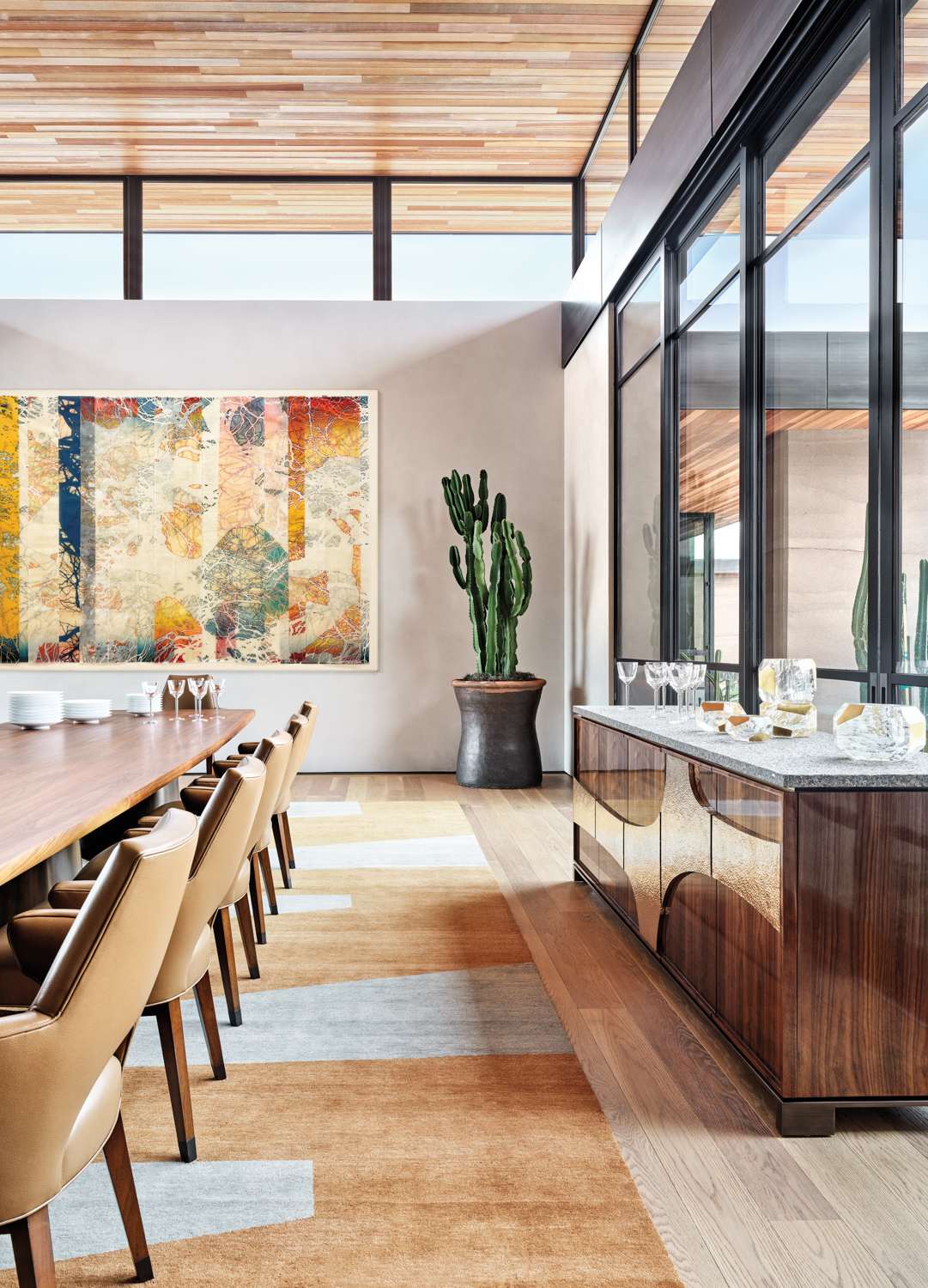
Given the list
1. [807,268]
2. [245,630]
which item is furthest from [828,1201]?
[245,630]

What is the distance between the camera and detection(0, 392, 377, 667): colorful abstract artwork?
24.2 feet

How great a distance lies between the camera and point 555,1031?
261 cm

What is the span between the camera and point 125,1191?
1.53 meters

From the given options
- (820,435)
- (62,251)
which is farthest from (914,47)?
(62,251)

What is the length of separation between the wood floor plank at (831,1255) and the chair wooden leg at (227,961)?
1470 mm

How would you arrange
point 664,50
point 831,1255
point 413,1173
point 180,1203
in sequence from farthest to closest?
point 664,50 → point 413,1173 → point 180,1203 → point 831,1255

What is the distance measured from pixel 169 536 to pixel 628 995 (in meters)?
5.65

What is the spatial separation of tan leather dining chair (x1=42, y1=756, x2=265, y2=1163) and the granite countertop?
1.15 metres

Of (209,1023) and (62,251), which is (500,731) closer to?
(209,1023)

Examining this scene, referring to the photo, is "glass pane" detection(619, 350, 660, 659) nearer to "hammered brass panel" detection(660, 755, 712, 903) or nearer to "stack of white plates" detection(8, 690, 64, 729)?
"hammered brass panel" detection(660, 755, 712, 903)

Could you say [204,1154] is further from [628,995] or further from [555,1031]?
[628,995]

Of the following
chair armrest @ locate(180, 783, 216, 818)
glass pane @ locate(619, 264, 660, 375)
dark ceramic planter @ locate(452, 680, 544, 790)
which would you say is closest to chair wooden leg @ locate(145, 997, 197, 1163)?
chair armrest @ locate(180, 783, 216, 818)

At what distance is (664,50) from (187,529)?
459 cm

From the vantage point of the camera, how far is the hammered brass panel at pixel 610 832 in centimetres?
345
